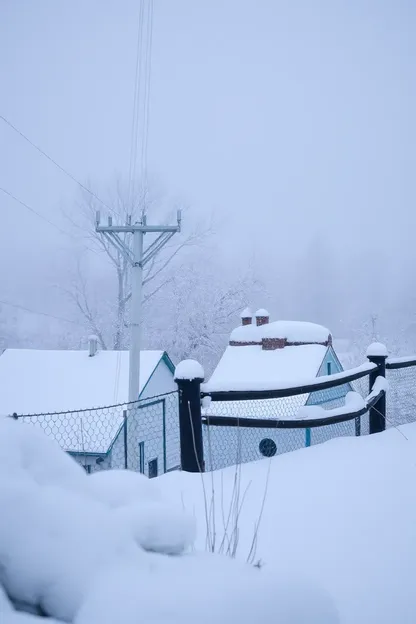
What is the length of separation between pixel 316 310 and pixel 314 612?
4574cm

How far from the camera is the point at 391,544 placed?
280cm

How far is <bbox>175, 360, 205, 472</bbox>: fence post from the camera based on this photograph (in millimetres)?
3969

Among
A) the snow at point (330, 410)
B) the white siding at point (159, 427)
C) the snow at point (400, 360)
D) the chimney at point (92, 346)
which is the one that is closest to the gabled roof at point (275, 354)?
the white siding at point (159, 427)

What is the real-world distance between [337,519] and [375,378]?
3.00 metres

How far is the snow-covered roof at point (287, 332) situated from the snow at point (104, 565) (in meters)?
15.6

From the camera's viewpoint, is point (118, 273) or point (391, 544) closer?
point (391, 544)

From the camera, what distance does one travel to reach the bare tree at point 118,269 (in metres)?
28.2

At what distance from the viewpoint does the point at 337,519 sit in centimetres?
313

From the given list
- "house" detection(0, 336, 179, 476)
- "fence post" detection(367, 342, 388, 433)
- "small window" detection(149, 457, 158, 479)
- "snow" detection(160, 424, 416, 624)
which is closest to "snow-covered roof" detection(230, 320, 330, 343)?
"house" detection(0, 336, 179, 476)

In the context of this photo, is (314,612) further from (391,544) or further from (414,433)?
(414,433)

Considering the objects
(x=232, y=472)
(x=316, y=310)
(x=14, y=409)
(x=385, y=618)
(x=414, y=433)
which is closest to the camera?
(x=385, y=618)

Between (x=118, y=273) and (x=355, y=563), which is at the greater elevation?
(x=118, y=273)

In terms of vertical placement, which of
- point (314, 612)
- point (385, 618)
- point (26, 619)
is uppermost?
point (26, 619)

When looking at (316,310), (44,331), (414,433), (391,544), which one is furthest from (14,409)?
(316,310)
